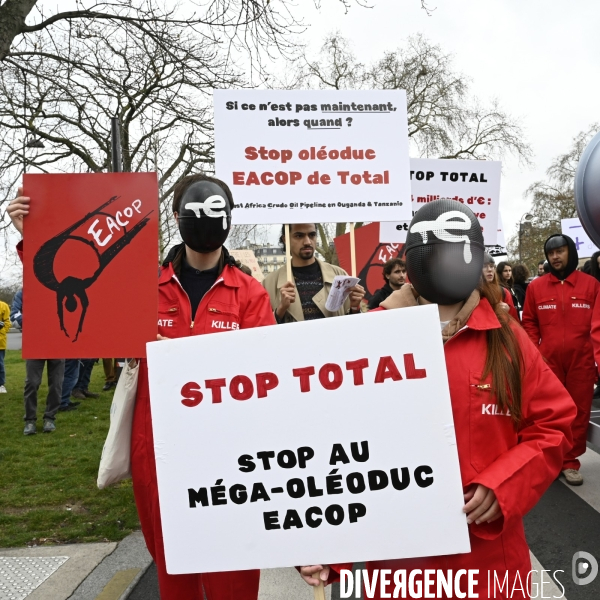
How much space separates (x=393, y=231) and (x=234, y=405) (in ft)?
17.4

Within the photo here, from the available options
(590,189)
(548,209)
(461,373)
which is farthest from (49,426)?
(548,209)

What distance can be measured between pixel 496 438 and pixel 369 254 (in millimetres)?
6664

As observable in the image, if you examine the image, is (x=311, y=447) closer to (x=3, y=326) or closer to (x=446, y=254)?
(x=446, y=254)

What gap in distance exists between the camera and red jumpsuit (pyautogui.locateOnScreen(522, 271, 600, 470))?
17.8ft

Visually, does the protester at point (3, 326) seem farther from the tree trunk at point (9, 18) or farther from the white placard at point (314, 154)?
the white placard at point (314, 154)

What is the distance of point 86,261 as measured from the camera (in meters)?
2.46

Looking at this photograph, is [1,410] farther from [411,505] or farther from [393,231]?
[411,505]

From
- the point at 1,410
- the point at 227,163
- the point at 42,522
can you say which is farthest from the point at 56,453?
the point at 227,163

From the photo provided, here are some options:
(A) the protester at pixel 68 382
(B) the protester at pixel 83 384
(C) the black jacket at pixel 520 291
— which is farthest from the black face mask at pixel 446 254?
(B) the protester at pixel 83 384

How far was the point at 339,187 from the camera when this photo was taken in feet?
12.8

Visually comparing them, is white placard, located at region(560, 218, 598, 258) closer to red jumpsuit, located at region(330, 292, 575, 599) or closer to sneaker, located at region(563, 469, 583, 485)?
sneaker, located at region(563, 469, 583, 485)

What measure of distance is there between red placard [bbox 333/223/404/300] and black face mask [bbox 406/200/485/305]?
20.8 ft

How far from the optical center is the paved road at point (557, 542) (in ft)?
11.3

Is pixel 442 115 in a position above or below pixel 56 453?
above
